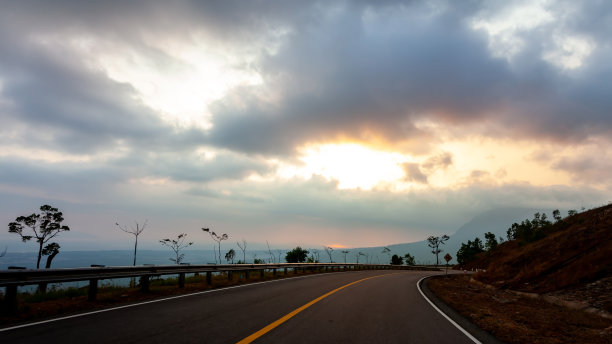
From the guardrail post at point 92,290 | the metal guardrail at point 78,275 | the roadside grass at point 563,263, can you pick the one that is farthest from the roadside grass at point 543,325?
the guardrail post at point 92,290

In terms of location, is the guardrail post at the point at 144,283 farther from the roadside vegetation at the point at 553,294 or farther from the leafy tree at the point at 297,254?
the leafy tree at the point at 297,254

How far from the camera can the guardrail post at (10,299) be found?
25.5 ft

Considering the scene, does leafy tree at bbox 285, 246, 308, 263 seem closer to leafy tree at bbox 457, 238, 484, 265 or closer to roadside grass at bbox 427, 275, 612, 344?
leafy tree at bbox 457, 238, 484, 265

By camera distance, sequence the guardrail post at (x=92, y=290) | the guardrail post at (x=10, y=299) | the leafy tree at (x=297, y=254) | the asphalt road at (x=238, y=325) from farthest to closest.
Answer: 1. the leafy tree at (x=297, y=254)
2. the guardrail post at (x=92, y=290)
3. the guardrail post at (x=10, y=299)
4. the asphalt road at (x=238, y=325)

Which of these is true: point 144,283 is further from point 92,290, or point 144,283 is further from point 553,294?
point 553,294

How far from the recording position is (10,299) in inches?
307

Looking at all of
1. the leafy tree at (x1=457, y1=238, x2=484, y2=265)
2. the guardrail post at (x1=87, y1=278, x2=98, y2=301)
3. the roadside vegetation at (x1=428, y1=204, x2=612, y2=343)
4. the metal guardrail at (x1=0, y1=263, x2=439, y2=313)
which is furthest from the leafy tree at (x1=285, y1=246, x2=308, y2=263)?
the guardrail post at (x1=87, y1=278, x2=98, y2=301)

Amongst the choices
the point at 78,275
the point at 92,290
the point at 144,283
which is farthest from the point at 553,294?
Result: the point at 78,275

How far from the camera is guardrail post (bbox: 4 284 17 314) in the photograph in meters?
7.76

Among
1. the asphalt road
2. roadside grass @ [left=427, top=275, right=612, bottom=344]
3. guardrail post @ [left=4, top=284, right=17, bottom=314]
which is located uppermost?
guardrail post @ [left=4, top=284, right=17, bottom=314]

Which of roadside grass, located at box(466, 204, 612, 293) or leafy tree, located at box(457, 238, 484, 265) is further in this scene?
leafy tree, located at box(457, 238, 484, 265)

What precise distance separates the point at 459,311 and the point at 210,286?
10.2 m

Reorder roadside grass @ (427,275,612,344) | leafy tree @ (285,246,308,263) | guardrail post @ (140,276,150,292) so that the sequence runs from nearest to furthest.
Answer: roadside grass @ (427,275,612,344)
guardrail post @ (140,276,150,292)
leafy tree @ (285,246,308,263)

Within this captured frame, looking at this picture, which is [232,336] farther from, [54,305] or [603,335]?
[603,335]
